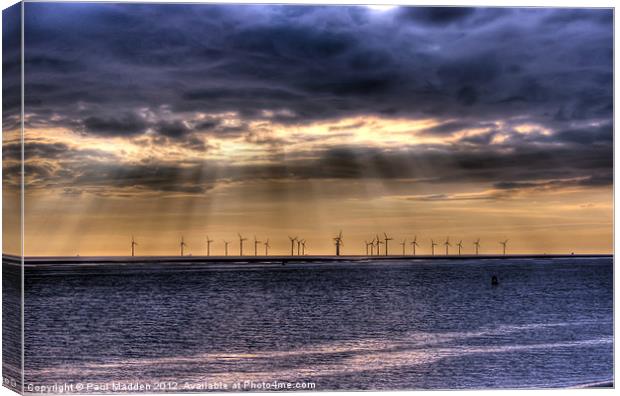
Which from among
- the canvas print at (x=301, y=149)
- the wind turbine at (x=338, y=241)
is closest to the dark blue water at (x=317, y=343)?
the canvas print at (x=301, y=149)

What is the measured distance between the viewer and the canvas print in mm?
17156

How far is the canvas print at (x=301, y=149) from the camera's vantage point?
17156 millimetres

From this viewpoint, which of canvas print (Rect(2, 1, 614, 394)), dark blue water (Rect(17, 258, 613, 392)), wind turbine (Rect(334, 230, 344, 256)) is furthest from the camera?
wind turbine (Rect(334, 230, 344, 256))

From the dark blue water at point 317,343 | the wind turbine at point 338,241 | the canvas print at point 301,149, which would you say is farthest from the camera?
the wind turbine at point 338,241

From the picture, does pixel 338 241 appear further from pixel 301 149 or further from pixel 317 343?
pixel 301 149

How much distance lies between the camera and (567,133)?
739 inches

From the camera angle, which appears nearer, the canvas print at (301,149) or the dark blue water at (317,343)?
the canvas print at (301,149)

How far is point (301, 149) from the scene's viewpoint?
63.6 feet

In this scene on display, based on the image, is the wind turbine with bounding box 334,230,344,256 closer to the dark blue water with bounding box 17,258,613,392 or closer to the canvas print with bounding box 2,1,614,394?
the canvas print with bounding box 2,1,614,394


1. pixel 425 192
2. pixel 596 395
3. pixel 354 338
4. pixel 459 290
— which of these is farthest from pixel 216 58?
pixel 459 290

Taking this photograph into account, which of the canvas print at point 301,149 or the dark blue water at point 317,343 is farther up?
the canvas print at point 301,149

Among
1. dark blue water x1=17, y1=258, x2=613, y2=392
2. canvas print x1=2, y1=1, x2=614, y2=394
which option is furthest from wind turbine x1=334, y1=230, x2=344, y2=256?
dark blue water x1=17, y1=258, x2=613, y2=392

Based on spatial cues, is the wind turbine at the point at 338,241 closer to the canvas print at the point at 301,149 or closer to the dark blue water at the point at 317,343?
the canvas print at the point at 301,149

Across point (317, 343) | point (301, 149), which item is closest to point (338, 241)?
point (317, 343)
